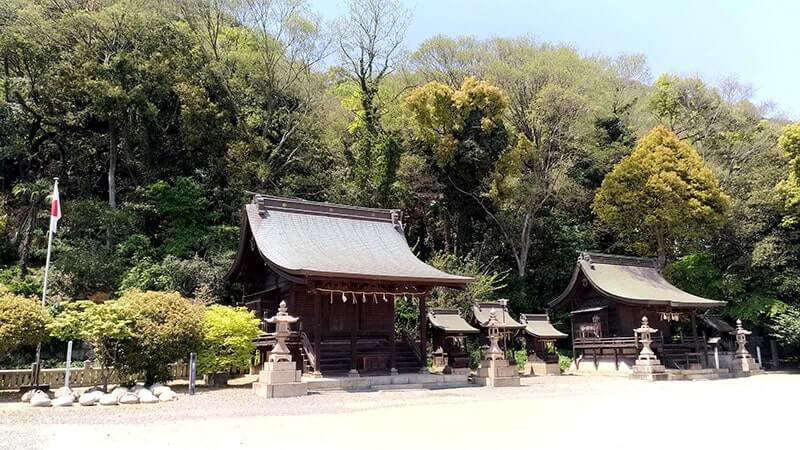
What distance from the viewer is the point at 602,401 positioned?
12.9 meters

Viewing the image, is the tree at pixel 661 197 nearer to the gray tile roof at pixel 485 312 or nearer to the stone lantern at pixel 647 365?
the stone lantern at pixel 647 365

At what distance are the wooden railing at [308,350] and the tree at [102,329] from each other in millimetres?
4786

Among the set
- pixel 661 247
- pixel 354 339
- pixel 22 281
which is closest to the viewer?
pixel 354 339

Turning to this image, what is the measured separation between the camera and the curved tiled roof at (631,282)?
23.0 m

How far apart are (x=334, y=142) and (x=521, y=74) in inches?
466

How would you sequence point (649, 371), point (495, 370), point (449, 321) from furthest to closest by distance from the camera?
point (449, 321) < point (649, 371) < point (495, 370)

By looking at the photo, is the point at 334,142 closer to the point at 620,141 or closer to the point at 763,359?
the point at 620,141

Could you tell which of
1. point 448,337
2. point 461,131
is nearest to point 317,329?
point 448,337

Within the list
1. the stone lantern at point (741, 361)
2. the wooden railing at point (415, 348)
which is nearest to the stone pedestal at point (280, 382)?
the wooden railing at point (415, 348)

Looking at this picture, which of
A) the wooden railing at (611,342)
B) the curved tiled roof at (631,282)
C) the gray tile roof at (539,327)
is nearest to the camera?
the wooden railing at (611,342)

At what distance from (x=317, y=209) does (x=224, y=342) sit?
6118mm

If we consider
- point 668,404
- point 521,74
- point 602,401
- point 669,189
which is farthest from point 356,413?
point 521,74

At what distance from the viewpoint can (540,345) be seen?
25.5 metres

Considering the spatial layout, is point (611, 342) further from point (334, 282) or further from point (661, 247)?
point (334, 282)
